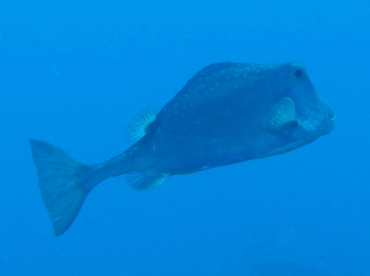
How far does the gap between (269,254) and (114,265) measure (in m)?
5.44

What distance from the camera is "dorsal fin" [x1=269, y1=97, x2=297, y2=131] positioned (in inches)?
85.4

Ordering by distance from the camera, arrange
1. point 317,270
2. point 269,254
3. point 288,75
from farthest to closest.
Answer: point 269,254 → point 317,270 → point 288,75

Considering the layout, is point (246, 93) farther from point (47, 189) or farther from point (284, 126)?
point (47, 189)

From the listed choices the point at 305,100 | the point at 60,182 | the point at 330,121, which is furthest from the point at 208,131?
the point at 60,182

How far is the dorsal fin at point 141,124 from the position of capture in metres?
2.39

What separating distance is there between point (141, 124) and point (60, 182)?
0.58 meters

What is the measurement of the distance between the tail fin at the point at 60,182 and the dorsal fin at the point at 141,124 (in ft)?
1.05

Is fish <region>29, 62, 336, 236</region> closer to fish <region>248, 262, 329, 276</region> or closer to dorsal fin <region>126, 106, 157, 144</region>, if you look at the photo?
dorsal fin <region>126, 106, 157, 144</region>

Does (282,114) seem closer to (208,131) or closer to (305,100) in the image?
(305,100)

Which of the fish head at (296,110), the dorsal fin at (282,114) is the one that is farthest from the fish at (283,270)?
the dorsal fin at (282,114)

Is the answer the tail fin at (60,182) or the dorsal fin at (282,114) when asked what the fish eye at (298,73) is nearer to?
the dorsal fin at (282,114)

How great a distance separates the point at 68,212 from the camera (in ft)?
7.83

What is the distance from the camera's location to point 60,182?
8.01 ft

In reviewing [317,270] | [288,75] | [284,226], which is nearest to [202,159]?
[288,75]
